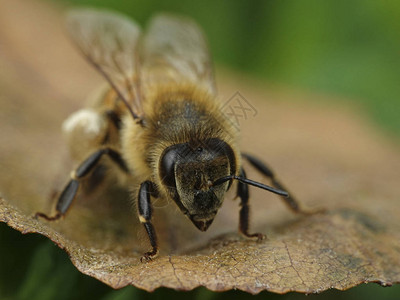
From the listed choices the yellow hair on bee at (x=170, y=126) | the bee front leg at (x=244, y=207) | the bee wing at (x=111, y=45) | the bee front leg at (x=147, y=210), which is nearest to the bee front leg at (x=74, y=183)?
the yellow hair on bee at (x=170, y=126)

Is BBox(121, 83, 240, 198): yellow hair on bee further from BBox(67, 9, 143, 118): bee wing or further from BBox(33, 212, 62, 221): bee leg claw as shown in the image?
BBox(33, 212, 62, 221): bee leg claw

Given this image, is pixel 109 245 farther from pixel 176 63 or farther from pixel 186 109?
pixel 176 63

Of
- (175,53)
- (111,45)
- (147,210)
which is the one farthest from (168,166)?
(175,53)

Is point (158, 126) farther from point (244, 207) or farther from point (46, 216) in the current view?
point (46, 216)

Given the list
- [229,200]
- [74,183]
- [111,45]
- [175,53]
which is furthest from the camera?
[175,53]

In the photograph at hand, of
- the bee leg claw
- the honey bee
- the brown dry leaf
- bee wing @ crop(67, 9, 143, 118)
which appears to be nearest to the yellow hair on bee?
the honey bee
